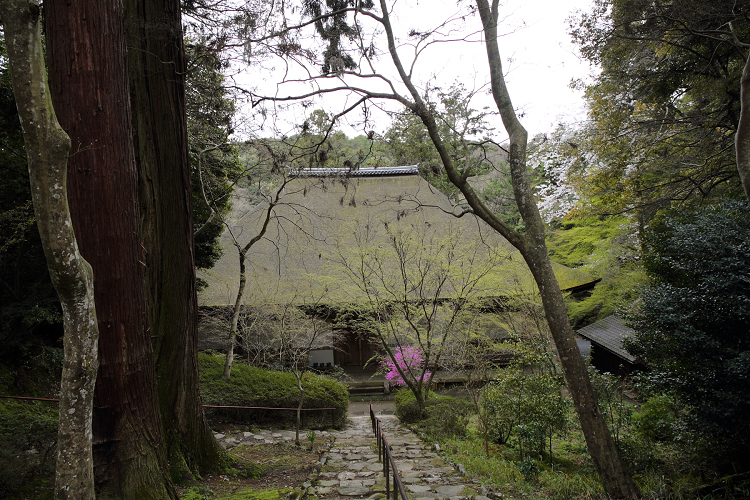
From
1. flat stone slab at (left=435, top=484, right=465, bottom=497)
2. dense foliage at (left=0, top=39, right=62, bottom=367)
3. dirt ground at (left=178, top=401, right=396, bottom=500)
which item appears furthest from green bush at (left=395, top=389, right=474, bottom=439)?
dense foliage at (left=0, top=39, right=62, bottom=367)

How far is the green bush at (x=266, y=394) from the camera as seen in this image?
890 centimetres

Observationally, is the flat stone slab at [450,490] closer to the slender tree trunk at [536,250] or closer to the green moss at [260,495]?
the slender tree trunk at [536,250]

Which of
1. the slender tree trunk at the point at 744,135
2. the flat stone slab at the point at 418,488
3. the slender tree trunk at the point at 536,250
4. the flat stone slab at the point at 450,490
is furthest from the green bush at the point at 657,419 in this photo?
the flat stone slab at the point at 418,488

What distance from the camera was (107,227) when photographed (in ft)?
10.2

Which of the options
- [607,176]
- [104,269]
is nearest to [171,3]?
[104,269]

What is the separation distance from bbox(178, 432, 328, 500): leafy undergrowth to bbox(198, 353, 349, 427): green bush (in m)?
1.96

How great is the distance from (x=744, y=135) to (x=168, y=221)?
18.9ft

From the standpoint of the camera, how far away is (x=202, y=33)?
6230 millimetres

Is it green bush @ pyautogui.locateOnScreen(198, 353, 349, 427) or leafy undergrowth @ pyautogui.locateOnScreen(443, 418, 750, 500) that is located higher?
green bush @ pyautogui.locateOnScreen(198, 353, 349, 427)

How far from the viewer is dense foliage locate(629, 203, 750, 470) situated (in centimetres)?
446

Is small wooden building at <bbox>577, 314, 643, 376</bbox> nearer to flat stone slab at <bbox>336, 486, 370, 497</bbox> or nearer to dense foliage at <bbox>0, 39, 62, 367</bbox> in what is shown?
flat stone slab at <bbox>336, 486, 370, 497</bbox>

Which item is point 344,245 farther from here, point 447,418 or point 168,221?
point 168,221

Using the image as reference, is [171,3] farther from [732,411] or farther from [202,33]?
[732,411]

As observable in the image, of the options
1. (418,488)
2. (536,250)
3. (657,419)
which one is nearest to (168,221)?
(418,488)
